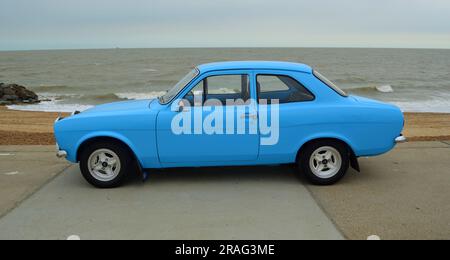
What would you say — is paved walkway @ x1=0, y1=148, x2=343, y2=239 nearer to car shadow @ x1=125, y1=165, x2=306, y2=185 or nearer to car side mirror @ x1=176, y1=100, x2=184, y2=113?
car shadow @ x1=125, y1=165, x2=306, y2=185

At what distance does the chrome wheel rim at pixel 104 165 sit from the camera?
5.54 m

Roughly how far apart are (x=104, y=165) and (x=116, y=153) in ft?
0.79

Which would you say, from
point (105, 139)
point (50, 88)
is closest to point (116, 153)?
point (105, 139)

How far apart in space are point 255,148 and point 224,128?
1.47 feet

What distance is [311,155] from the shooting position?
5.55m

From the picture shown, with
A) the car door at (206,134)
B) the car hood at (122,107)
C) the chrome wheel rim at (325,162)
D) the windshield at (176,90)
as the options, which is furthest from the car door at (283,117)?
the car hood at (122,107)

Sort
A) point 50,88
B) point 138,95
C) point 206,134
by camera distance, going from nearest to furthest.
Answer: point 206,134, point 138,95, point 50,88

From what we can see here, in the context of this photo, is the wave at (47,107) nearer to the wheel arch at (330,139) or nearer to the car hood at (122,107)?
the car hood at (122,107)

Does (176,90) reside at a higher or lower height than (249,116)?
higher

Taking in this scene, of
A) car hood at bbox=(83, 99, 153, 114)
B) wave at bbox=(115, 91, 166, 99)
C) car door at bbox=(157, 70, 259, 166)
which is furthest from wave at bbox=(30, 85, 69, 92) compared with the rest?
car door at bbox=(157, 70, 259, 166)

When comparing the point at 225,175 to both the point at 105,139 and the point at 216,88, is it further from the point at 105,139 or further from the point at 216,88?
the point at 105,139

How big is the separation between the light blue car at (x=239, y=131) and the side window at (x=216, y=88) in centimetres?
4
